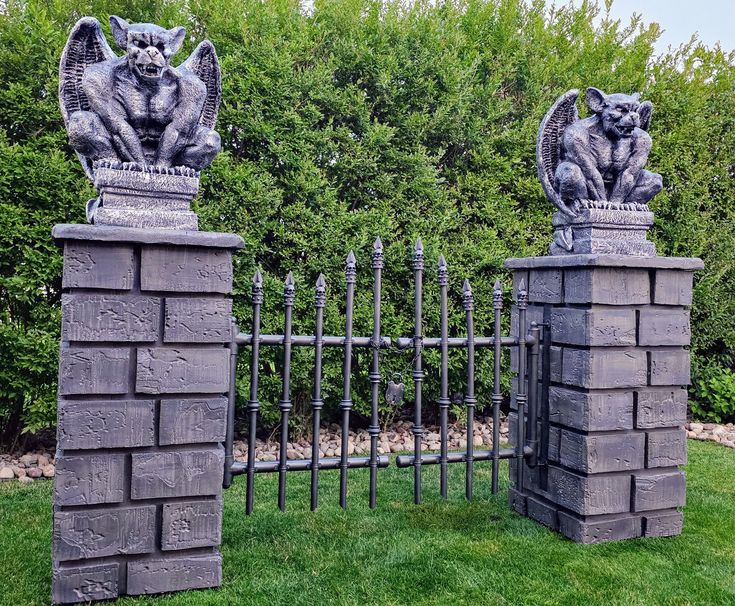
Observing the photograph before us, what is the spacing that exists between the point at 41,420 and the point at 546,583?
149 inches

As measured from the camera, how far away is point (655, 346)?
3410 millimetres

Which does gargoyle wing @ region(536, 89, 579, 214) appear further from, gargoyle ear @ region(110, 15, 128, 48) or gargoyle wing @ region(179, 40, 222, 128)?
gargoyle ear @ region(110, 15, 128, 48)

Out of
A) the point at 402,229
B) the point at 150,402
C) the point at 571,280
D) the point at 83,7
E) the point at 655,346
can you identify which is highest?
the point at 83,7

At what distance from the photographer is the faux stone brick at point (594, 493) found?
10.7ft

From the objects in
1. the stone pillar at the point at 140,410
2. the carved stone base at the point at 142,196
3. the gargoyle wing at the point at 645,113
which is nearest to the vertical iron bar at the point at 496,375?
the gargoyle wing at the point at 645,113

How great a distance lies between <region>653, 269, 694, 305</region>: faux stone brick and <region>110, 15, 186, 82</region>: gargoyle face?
114 inches

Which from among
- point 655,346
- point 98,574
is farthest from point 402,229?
point 98,574

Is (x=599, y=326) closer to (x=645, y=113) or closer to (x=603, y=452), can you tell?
(x=603, y=452)

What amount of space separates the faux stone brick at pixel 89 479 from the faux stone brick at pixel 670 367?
290 centimetres

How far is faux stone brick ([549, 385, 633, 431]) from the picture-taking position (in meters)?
3.26

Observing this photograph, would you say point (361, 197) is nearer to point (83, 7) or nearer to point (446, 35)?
point (446, 35)

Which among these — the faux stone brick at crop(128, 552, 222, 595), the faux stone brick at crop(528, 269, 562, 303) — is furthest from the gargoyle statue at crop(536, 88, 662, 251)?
the faux stone brick at crop(128, 552, 222, 595)

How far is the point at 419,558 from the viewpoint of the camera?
9.99ft

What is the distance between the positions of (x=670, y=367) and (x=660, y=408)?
0.25m
